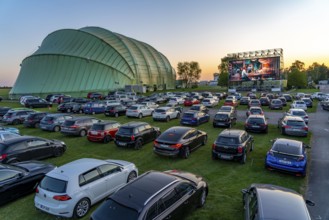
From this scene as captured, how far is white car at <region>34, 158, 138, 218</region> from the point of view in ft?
22.6

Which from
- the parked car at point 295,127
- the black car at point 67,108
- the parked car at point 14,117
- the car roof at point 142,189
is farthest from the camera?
the black car at point 67,108

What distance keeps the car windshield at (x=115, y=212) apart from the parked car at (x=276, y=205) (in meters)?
2.81

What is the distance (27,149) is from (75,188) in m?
6.67

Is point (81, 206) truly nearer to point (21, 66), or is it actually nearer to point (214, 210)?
point (214, 210)

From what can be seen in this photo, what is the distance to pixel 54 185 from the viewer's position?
23.4ft

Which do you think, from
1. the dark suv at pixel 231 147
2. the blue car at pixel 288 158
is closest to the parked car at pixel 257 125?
the dark suv at pixel 231 147

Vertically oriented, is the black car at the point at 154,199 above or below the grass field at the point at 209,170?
above

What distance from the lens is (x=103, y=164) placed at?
841 cm

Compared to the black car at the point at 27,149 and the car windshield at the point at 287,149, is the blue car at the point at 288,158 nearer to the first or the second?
the car windshield at the point at 287,149

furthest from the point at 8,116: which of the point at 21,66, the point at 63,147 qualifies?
the point at 21,66

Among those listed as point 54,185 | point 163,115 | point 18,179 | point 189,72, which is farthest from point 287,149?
point 189,72

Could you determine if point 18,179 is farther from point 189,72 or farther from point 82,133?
point 189,72

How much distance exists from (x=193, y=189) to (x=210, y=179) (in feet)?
11.2

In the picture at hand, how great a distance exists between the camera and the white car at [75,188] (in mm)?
6898
